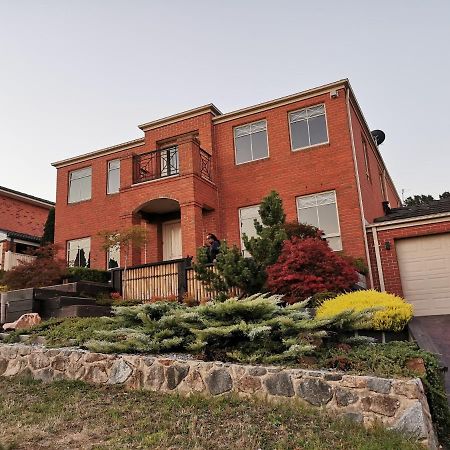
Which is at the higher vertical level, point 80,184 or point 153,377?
point 80,184

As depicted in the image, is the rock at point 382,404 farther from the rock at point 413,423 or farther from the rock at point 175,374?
the rock at point 175,374

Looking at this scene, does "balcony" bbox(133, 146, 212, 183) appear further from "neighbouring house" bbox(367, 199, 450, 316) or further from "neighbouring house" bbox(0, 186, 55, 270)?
"neighbouring house" bbox(0, 186, 55, 270)

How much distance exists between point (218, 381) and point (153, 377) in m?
0.97

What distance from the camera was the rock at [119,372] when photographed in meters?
5.99

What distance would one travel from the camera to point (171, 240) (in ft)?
53.6

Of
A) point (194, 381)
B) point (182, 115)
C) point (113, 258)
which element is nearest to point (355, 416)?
point (194, 381)

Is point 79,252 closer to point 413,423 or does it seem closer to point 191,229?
point 191,229

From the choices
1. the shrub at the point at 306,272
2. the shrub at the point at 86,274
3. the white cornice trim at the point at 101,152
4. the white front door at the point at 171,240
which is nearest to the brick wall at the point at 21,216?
the white cornice trim at the point at 101,152

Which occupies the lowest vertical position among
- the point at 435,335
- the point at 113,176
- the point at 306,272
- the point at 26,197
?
the point at 435,335

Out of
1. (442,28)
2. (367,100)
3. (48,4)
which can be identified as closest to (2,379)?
(48,4)

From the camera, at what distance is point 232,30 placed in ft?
40.2

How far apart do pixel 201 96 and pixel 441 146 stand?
13.1 m

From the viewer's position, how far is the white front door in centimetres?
1617

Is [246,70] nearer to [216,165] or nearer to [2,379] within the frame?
[216,165]
